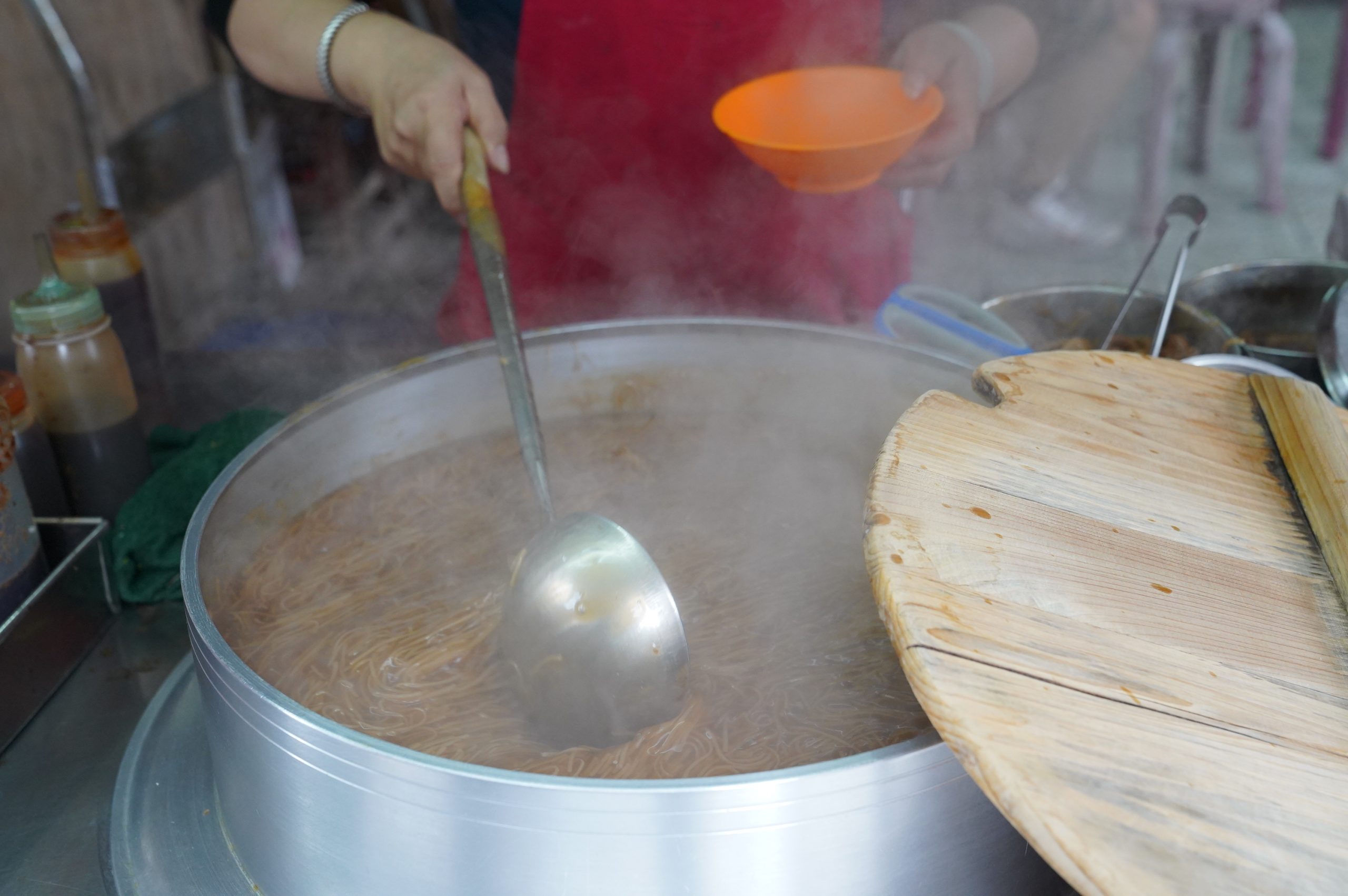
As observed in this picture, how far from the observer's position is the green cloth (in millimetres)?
1903

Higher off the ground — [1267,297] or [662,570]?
[1267,297]

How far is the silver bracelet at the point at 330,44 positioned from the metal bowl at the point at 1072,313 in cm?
167

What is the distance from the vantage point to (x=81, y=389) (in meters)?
1.98

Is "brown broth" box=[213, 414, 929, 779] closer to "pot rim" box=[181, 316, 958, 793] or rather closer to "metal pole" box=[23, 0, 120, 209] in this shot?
"pot rim" box=[181, 316, 958, 793]

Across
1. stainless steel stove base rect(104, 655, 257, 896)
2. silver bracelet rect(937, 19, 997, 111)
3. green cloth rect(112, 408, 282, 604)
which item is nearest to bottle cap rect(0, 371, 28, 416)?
green cloth rect(112, 408, 282, 604)

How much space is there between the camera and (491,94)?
6.83ft

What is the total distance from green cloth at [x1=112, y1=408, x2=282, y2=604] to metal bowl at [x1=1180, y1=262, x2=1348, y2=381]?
2.35 m

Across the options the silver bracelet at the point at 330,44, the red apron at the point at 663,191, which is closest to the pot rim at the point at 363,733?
the silver bracelet at the point at 330,44

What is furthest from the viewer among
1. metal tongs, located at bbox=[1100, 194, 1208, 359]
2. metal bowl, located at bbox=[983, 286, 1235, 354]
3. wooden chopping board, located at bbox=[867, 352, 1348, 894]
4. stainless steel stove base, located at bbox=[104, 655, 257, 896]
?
metal bowl, located at bbox=[983, 286, 1235, 354]

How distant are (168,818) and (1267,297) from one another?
8.96 ft

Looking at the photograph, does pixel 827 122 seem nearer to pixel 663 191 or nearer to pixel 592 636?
pixel 663 191

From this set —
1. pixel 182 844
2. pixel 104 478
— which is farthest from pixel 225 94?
pixel 182 844

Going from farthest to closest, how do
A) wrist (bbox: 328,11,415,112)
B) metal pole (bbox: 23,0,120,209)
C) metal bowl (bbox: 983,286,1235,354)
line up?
metal pole (bbox: 23,0,120,209), metal bowl (bbox: 983,286,1235,354), wrist (bbox: 328,11,415,112)

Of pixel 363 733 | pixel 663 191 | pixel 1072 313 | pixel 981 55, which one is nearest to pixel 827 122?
pixel 981 55
